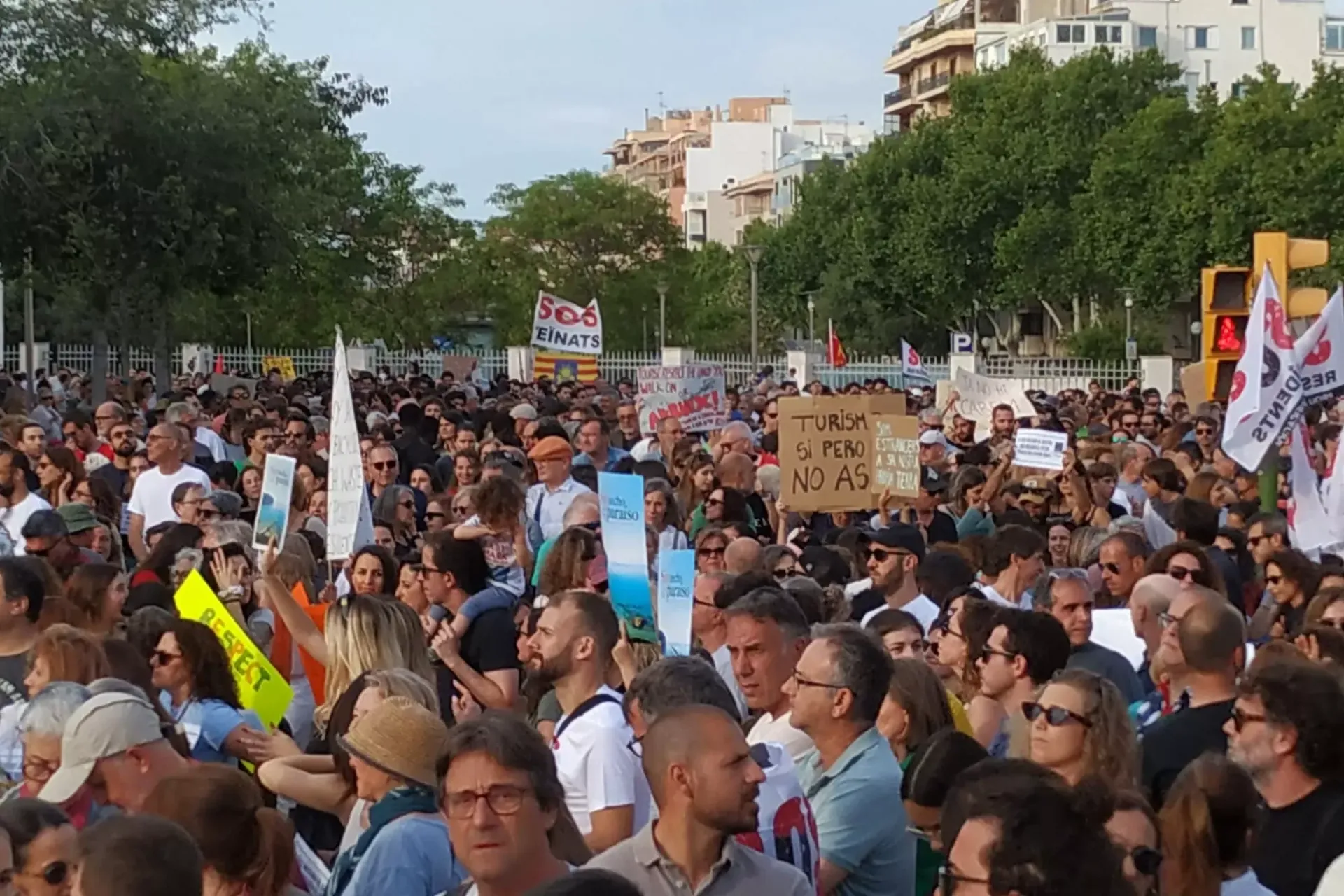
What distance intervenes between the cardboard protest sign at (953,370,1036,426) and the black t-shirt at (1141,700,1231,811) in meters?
15.3

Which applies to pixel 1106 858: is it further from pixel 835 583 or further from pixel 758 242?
pixel 758 242

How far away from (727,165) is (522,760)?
144325 mm

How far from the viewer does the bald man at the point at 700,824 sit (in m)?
4.27

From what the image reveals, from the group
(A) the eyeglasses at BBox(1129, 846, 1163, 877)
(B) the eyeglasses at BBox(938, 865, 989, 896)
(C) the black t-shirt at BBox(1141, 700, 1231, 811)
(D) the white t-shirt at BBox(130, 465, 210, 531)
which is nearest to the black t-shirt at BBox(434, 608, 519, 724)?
(C) the black t-shirt at BBox(1141, 700, 1231, 811)

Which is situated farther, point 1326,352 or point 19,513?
point 1326,352

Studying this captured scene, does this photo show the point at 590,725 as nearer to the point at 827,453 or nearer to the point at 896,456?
the point at 827,453

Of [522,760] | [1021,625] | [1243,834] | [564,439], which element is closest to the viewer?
[522,760]

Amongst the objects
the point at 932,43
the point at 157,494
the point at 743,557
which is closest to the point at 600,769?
the point at 743,557

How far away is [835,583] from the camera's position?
941 cm

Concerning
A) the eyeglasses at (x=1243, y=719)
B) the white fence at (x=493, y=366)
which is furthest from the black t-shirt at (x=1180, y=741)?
the white fence at (x=493, y=366)

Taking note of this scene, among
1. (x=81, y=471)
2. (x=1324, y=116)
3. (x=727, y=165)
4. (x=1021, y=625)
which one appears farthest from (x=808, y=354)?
(x=727, y=165)

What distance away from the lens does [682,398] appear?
16.7 m

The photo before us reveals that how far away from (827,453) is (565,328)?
589 inches

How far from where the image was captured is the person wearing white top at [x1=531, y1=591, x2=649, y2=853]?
5496 mm
